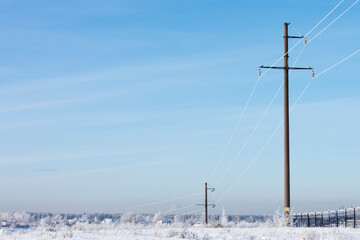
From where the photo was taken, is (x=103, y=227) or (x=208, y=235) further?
(x=103, y=227)

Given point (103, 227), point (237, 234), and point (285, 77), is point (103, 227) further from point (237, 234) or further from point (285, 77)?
point (285, 77)

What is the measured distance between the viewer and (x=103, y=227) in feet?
94.7

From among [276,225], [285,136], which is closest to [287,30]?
[285,136]

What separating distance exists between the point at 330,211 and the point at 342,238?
24280mm

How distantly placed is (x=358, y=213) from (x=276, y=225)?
12356 mm

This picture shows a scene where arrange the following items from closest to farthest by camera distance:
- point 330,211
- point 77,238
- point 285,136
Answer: point 77,238 < point 285,136 < point 330,211

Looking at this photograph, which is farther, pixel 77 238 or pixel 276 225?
pixel 276 225

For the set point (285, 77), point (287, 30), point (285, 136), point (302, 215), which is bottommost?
point (302, 215)

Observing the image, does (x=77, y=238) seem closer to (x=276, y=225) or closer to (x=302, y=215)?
(x=276, y=225)

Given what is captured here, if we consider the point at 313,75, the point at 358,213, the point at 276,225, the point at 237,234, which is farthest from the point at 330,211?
the point at 237,234

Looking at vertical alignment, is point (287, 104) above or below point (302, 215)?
above

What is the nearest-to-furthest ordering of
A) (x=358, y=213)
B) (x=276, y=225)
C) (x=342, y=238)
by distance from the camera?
(x=342, y=238), (x=276, y=225), (x=358, y=213)

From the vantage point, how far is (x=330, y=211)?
42969 millimetres

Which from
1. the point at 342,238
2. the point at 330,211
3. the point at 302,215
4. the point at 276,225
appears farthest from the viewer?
the point at 302,215
